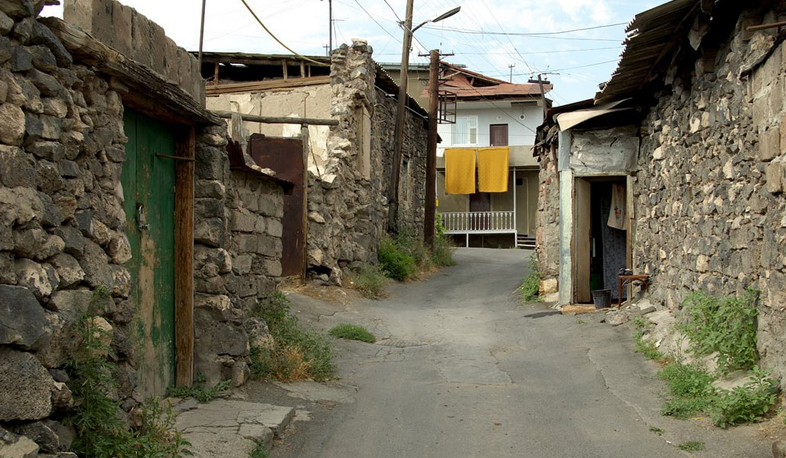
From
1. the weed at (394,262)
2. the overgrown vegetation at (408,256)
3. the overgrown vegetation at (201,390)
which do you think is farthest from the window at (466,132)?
the overgrown vegetation at (201,390)

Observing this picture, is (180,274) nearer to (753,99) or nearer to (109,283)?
(109,283)

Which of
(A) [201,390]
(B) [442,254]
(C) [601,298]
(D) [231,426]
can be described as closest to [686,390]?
(D) [231,426]

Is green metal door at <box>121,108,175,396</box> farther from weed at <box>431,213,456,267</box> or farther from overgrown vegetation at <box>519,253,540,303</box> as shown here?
weed at <box>431,213,456,267</box>

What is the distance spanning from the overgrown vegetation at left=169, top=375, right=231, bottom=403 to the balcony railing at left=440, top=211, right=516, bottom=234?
2451 centimetres

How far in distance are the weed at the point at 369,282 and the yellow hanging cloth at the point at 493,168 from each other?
15.7 meters

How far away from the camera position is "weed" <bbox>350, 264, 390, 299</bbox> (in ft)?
45.6

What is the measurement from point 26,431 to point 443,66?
28.8 meters

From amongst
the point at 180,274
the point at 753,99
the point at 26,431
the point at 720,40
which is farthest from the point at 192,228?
the point at 720,40

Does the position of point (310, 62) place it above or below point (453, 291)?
above

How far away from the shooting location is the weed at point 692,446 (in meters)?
5.17

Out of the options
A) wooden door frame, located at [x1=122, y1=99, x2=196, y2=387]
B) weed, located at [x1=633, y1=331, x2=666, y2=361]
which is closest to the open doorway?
weed, located at [x1=633, y1=331, x2=666, y2=361]

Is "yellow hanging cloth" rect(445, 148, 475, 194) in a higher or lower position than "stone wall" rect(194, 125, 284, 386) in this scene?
higher

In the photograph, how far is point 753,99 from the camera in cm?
639

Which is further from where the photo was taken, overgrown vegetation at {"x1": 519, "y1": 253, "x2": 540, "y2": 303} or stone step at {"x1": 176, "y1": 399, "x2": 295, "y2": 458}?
overgrown vegetation at {"x1": 519, "y1": 253, "x2": 540, "y2": 303}
